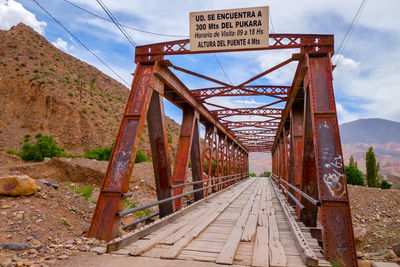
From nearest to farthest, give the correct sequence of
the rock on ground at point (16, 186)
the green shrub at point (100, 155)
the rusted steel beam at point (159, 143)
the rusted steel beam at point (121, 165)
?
1. the rusted steel beam at point (121, 165)
2. the rock on ground at point (16, 186)
3. the rusted steel beam at point (159, 143)
4. the green shrub at point (100, 155)

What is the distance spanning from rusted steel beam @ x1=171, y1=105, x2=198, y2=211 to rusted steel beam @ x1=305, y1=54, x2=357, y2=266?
4511 mm

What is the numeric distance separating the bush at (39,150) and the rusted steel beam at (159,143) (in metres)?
22.7

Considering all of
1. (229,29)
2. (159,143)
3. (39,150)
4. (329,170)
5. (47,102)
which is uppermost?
(47,102)

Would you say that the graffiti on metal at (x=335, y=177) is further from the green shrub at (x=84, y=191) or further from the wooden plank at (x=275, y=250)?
the green shrub at (x=84, y=191)

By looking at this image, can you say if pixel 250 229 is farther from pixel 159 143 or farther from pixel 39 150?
pixel 39 150

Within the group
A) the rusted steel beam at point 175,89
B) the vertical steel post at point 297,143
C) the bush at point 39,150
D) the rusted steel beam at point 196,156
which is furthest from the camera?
the bush at point 39,150

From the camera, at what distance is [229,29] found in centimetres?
634

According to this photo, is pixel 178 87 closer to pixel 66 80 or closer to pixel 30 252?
pixel 30 252

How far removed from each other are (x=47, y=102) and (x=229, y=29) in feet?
133

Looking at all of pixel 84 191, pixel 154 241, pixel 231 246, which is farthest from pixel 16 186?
pixel 84 191

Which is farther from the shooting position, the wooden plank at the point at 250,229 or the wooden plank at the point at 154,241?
the wooden plank at the point at 250,229

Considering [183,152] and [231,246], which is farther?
[183,152]

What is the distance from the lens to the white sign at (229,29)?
6.19 m

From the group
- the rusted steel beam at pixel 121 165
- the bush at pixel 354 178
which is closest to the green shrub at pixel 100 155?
the rusted steel beam at pixel 121 165
